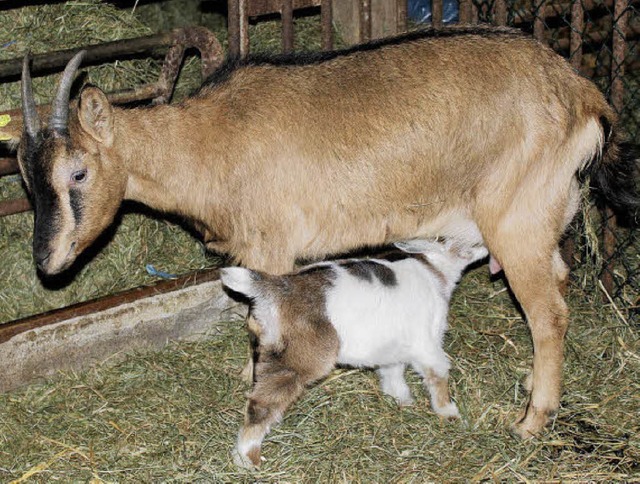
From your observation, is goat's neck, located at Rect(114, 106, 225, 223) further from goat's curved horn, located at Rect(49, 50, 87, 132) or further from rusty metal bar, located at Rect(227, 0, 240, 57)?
rusty metal bar, located at Rect(227, 0, 240, 57)

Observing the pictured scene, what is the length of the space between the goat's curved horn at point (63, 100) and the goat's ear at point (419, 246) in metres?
2.03

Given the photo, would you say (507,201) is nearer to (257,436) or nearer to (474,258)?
(474,258)

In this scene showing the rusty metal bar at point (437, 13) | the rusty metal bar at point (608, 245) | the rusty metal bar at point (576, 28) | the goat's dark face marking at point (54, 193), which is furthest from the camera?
the rusty metal bar at point (437, 13)

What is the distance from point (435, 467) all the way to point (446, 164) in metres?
1.66

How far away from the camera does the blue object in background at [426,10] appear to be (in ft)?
27.1

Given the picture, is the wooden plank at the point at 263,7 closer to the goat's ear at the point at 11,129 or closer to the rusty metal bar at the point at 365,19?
the rusty metal bar at the point at 365,19

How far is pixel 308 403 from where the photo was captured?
5.44 m

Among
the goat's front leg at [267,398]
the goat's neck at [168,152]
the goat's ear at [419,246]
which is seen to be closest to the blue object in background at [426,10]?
the goat's ear at [419,246]

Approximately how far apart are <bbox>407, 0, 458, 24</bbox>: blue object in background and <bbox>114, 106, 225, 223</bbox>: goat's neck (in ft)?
11.9

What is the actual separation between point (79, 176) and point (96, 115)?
0.35 meters

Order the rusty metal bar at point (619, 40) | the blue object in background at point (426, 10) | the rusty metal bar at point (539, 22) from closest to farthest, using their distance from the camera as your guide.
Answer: the rusty metal bar at point (619, 40) < the rusty metal bar at point (539, 22) < the blue object in background at point (426, 10)

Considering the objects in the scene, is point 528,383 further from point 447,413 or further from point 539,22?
point 539,22

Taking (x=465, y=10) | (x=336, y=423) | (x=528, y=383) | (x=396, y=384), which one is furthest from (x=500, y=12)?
(x=336, y=423)

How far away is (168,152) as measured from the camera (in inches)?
206
